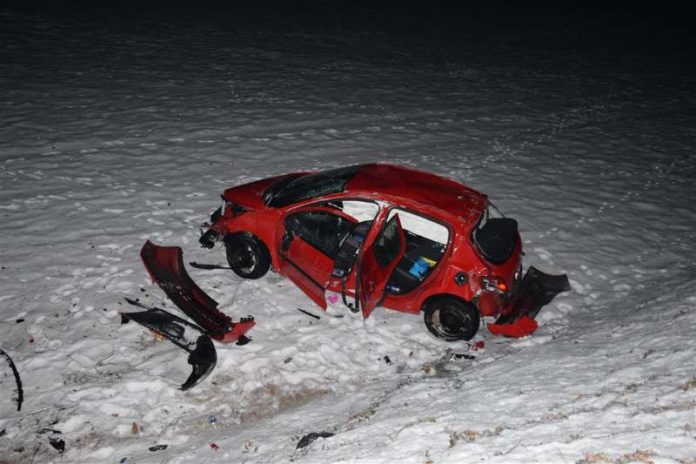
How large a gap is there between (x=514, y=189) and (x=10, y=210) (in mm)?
8794

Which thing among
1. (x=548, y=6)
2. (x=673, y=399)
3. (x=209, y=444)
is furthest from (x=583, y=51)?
(x=209, y=444)

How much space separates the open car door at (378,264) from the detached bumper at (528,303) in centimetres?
142

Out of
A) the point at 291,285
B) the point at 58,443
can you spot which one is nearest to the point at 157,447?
the point at 58,443

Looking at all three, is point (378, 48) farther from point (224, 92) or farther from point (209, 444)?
point (209, 444)

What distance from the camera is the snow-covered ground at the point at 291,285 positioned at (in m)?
4.59

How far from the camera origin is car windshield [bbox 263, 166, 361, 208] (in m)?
6.46

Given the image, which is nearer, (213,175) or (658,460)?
(658,460)

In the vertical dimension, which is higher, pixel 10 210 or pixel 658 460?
pixel 658 460

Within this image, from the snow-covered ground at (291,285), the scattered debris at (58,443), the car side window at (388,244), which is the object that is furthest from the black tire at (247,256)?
the scattered debris at (58,443)

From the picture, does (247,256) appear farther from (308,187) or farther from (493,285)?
(493,285)

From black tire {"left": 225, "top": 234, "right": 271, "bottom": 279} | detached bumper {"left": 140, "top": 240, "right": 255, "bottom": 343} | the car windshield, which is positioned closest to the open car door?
the car windshield

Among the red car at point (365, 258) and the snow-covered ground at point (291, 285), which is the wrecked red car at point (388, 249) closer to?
the red car at point (365, 258)

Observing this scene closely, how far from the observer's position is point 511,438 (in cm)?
409

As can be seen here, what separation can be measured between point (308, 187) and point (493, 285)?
2.50 m
